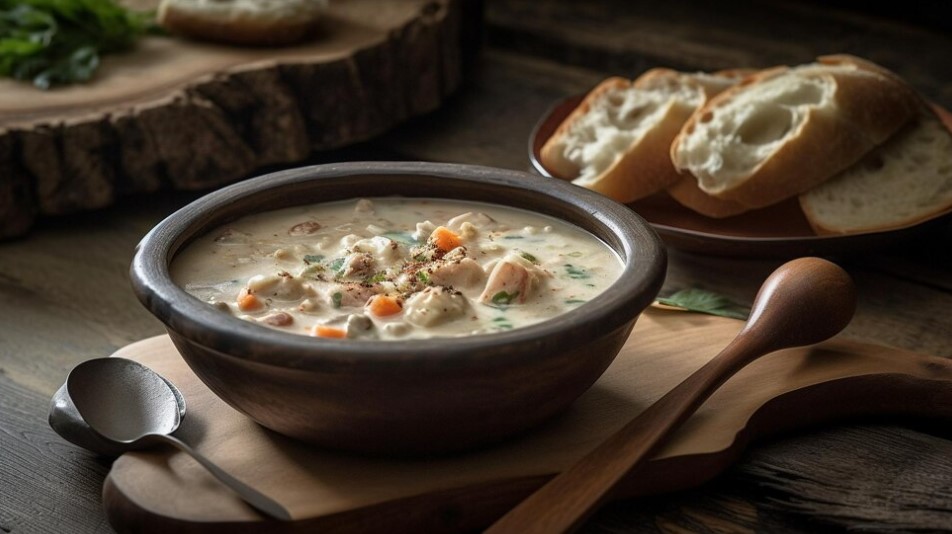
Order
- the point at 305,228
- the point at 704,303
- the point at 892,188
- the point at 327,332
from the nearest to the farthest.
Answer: the point at 327,332 < the point at 305,228 < the point at 704,303 < the point at 892,188

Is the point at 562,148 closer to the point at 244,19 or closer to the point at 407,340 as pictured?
the point at 244,19

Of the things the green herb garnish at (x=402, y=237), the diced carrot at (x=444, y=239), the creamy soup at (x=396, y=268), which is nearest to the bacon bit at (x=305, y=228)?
the creamy soup at (x=396, y=268)

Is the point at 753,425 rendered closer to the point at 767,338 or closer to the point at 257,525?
the point at 767,338

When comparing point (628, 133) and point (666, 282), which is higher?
point (628, 133)

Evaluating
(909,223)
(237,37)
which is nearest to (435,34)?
(237,37)

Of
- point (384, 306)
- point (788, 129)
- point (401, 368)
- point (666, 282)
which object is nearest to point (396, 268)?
point (384, 306)

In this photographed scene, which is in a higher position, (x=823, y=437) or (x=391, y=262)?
(x=391, y=262)

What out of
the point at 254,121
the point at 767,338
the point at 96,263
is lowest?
the point at 96,263
